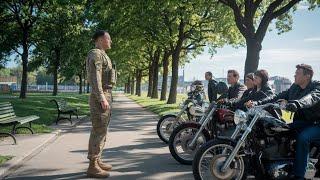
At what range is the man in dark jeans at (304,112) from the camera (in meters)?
6.58

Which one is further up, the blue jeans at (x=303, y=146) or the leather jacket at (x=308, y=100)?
the leather jacket at (x=308, y=100)

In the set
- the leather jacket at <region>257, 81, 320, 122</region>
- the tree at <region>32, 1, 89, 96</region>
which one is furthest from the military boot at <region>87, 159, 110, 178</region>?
the tree at <region>32, 1, 89, 96</region>

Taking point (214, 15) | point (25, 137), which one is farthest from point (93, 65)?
point (214, 15)

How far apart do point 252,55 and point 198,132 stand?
38.4 ft

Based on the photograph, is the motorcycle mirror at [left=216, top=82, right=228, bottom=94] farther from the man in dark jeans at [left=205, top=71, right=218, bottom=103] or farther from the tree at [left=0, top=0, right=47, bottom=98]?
the tree at [left=0, top=0, right=47, bottom=98]

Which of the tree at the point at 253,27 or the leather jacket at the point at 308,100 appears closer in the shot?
the leather jacket at the point at 308,100

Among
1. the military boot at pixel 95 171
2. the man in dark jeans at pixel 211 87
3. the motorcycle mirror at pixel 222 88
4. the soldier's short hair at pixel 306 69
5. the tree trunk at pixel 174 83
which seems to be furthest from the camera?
the tree trunk at pixel 174 83

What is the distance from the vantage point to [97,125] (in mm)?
7945

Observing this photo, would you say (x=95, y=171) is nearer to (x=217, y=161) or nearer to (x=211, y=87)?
(x=217, y=161)

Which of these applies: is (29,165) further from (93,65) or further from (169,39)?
(169,39)

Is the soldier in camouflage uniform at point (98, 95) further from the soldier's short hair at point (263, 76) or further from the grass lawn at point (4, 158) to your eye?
the soldier's short hair at point (263, 76)

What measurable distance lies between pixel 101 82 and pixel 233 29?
26240mm

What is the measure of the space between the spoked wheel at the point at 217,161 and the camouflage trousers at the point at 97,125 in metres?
1.87

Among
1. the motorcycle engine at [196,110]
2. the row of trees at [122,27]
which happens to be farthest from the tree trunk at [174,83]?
the motorcycle engine at [196,110]
